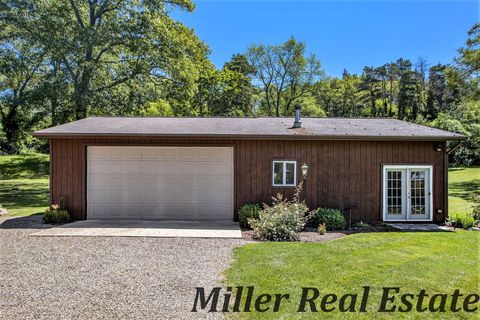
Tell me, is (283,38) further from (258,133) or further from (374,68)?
(258,133)

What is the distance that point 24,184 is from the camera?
65.1 ft

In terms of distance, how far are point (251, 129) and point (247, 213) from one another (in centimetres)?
273

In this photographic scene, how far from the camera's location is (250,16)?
19094 mm

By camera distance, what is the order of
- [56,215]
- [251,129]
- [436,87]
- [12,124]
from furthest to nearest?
[436,87], [12,124], [251,129], [56,215]

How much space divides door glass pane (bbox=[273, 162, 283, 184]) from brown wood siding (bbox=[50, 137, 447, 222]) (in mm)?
156

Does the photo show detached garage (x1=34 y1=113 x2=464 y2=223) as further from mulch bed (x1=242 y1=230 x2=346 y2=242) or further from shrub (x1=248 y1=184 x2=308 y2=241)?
shrub (x1=248 y1=184 x2=308 y2=241)

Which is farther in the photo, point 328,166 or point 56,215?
point 328,166

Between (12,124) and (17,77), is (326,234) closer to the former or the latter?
(17,77)

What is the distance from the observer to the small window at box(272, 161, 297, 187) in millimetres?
10070

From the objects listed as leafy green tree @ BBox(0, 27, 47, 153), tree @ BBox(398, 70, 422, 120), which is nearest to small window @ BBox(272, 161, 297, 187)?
leafy green tree @ BBox(0, 27, 47, 153)

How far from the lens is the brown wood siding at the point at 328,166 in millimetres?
10062

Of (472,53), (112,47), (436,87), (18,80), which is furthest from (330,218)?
(436,87)

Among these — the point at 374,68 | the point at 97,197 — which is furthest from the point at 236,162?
the point at 374,68

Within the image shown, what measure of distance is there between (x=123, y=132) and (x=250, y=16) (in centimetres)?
1267
